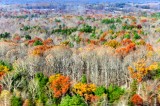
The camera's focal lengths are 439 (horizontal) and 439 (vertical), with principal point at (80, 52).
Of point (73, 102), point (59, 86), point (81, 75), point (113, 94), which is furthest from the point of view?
point (81, 75)

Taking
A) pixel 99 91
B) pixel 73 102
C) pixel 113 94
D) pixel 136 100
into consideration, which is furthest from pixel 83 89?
pixel 136 100

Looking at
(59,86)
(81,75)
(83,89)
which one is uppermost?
(59,86)

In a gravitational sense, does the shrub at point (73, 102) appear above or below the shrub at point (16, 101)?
above

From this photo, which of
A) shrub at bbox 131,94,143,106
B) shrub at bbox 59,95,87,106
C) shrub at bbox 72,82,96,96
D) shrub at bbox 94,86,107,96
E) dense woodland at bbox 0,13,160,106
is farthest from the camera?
shrub at bbox 72,82,96,96

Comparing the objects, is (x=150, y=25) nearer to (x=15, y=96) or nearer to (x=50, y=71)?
(x=50, y=71)

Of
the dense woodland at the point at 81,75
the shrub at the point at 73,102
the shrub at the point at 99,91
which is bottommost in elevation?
the dense woodland at the point at 81,75

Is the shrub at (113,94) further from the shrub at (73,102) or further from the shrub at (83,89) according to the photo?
the shrub at (73,102)

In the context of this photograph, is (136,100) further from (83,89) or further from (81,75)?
(81,75)

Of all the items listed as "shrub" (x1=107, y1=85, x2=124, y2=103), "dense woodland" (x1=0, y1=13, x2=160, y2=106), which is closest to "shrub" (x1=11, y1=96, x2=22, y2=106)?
"dense woodland" (x1=0, y1=13, x2=160, y2=106)

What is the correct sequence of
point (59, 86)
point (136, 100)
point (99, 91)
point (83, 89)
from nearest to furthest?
1. point (136, 100)
2. point (99, 91)
3. point (83, 89)
4. point (59, 86)

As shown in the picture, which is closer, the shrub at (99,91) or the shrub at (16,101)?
the shrub at (16,101)

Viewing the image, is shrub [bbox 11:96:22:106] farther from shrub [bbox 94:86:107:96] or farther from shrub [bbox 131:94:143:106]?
shrub [bbox 131:94:143:106]

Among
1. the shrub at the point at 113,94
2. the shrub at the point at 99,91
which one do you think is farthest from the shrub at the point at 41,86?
the shrub at the point at 113,94

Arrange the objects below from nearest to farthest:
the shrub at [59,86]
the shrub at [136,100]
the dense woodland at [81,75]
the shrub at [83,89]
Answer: the shrub at [136,100] → the dense woodland at [81,75] → the shrub at [59,86] → the shrub at [83,89]
